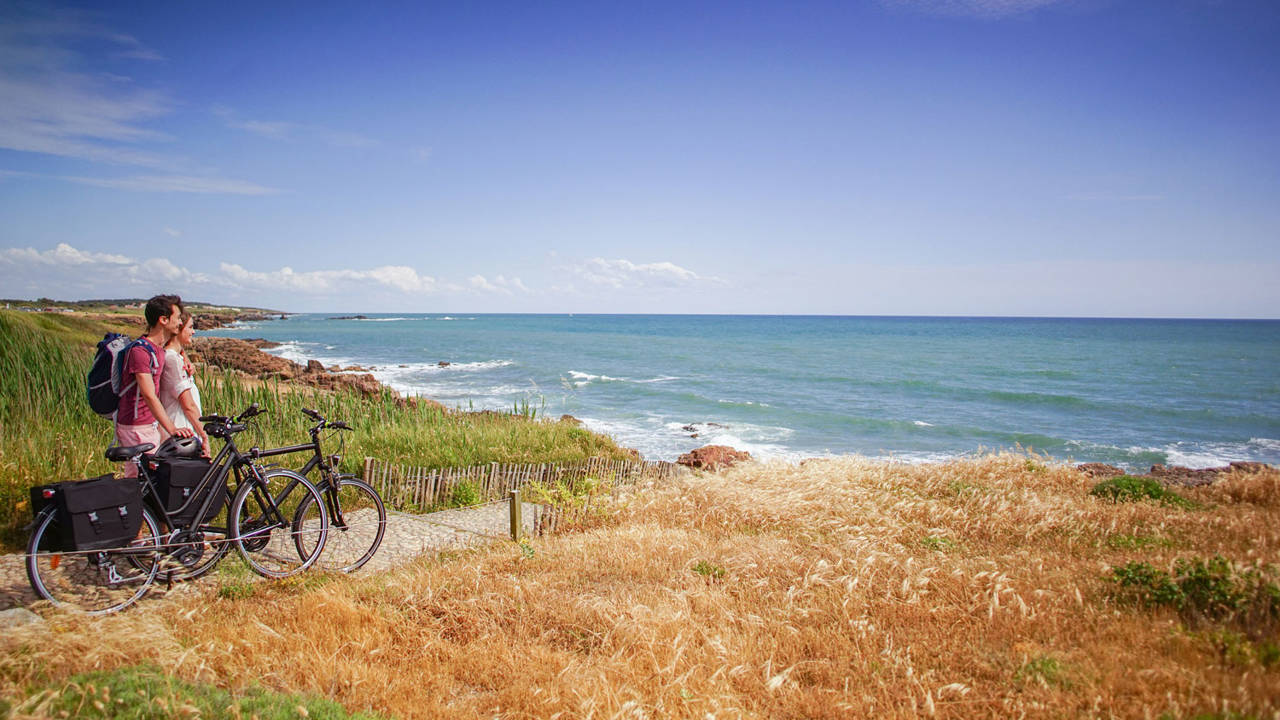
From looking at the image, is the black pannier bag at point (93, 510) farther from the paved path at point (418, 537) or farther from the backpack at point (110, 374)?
the backpack at point (110, 374)

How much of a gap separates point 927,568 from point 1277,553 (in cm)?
296

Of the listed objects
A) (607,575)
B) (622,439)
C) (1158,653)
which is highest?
(1158,653)

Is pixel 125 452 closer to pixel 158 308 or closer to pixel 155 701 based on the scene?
pixel 158 308

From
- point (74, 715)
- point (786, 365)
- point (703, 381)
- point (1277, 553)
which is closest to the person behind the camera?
point (74, 715)

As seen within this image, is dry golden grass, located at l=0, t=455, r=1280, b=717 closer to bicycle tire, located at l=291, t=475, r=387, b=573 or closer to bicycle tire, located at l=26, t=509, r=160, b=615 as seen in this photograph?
bicycle tire, located at l=26, t=509, r=160, b=615

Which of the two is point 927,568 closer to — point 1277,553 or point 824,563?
point 824,563

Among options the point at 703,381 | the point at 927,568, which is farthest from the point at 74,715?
the point at 703,381

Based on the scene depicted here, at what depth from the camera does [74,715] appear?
10.6 feet

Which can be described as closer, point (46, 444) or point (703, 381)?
point (46, 444)

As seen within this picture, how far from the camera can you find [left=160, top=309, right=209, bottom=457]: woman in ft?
19.5

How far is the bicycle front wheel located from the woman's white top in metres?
0.97

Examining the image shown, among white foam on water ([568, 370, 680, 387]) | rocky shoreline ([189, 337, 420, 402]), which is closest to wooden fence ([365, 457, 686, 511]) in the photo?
rocky shoreline ([189, 337, 420, 402])

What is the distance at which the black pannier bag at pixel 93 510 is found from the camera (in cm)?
484

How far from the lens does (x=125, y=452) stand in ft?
17.4
